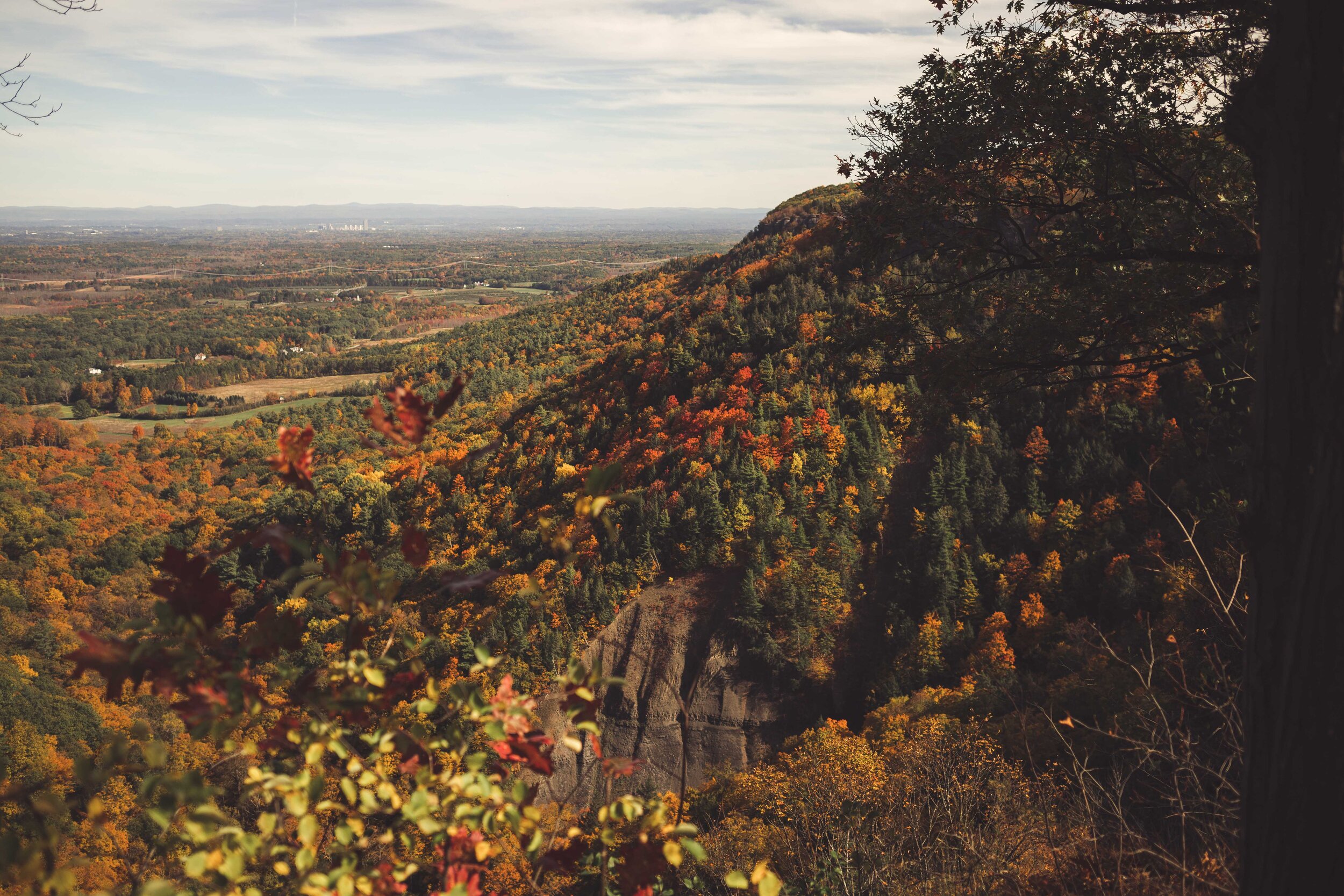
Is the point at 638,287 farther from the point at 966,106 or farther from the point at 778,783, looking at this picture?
the point at 966,106

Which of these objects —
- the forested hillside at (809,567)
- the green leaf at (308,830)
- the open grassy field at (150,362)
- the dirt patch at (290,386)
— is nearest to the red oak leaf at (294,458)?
the forested hillside at (809,567)

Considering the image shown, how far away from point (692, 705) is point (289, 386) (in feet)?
357

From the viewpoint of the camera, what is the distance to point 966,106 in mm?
6551

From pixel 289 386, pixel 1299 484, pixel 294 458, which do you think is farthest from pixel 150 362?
pixel 1299 484

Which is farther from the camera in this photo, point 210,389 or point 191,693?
point 210,389

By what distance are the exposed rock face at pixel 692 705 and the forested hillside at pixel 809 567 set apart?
118 cm

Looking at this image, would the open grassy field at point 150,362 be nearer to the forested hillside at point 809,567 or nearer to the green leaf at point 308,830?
the forested hillside at point 809,567

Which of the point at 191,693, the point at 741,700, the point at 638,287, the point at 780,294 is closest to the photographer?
the point at 191,693

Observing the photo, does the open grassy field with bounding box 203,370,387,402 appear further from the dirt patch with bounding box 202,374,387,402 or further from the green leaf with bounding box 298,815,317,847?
Result: the green leaf with bounding box 298,815,317,847

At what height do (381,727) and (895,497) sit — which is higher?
(381,727)

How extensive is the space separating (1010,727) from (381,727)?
21481 mm

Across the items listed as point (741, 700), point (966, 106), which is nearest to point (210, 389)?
point (741, 700)

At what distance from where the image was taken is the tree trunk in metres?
2.38

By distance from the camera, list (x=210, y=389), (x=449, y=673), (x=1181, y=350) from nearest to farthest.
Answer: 1. (x=1181, y=350)
2. (x=449, y=673)
3. (x=210, y=389)
